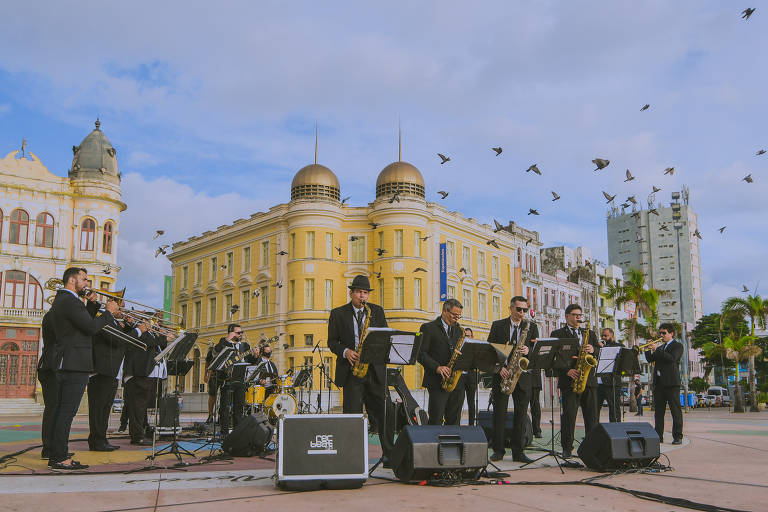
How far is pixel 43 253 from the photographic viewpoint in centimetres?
4284

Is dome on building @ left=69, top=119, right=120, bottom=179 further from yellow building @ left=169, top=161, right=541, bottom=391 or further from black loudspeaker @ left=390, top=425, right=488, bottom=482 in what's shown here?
black loudspeaker @ left=390, top=425, right=488, bottom=482

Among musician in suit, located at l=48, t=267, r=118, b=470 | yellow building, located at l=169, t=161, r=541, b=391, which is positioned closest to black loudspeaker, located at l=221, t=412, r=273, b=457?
musician in suit, located at l=48, t=267, r=118, b=470

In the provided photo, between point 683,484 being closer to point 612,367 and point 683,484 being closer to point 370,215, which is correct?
point 612,367

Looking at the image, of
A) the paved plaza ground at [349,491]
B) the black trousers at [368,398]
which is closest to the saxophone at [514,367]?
the paved plaza ground at [349,491]

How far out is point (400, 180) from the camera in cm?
4834

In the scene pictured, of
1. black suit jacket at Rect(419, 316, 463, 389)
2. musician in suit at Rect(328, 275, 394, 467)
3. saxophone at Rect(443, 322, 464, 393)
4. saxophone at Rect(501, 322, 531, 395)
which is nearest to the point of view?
musician in suit at Rect(328, 275, 394, 467)

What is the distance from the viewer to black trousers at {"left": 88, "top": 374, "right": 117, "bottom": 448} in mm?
9805

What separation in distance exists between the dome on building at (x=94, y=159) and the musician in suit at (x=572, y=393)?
4110cm

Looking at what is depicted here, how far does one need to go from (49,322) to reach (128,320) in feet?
6.85

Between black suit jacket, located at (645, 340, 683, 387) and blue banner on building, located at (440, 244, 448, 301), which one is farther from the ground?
blue banner on building, located at (440, 244, 448, 301)

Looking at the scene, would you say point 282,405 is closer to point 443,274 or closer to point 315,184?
point 443,274

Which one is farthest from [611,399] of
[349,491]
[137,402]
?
[137,402]

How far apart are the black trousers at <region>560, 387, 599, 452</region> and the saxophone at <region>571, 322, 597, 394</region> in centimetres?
13

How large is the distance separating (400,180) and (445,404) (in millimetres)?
40226
